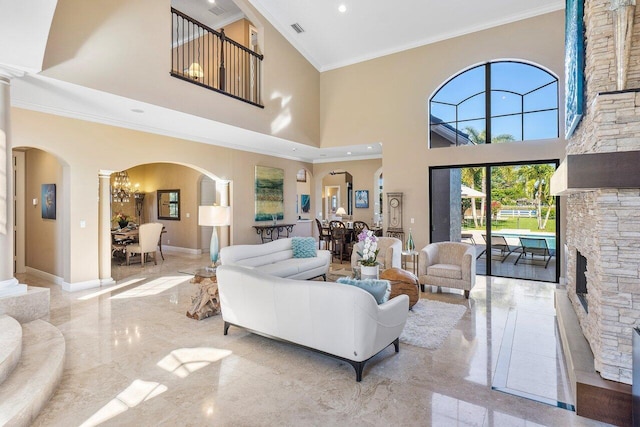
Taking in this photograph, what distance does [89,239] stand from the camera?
19.3 feet

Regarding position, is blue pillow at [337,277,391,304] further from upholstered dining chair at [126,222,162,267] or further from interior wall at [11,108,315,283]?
upholstered dining chair at [126,222,162,267]

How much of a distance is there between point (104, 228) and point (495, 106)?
8198 millimetres

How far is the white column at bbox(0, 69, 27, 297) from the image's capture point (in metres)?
3.65

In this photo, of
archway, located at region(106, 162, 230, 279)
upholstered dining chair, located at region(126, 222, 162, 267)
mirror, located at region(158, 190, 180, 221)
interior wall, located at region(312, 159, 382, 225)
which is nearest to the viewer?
upholstered dining chair, located at region(126, 222, 162, 267)

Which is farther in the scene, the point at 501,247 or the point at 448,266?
the point at 501,247

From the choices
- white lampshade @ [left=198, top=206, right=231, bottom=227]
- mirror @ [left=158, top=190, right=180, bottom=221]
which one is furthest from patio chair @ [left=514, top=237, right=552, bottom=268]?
mirror @ [left=158, top=190, right=180, bottom=221]

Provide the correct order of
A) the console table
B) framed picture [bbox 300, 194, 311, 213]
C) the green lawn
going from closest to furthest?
the green lawn → the console table → framed picture [bbox 300, 194, 311, 213]

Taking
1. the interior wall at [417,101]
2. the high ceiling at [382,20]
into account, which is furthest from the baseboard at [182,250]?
the high ceiling at [382,20]

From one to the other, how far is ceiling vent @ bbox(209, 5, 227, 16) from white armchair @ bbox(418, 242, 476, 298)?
7454mm

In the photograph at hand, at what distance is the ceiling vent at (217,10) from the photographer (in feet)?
26.3

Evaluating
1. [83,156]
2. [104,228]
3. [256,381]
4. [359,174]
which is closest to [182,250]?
[104,228]

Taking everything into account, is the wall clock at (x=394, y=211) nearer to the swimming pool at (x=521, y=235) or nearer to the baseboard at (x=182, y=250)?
the swimming pool at (x=521, y=235)

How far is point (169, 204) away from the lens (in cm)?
1055

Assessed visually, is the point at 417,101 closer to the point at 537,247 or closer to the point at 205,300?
the point at 537,247
